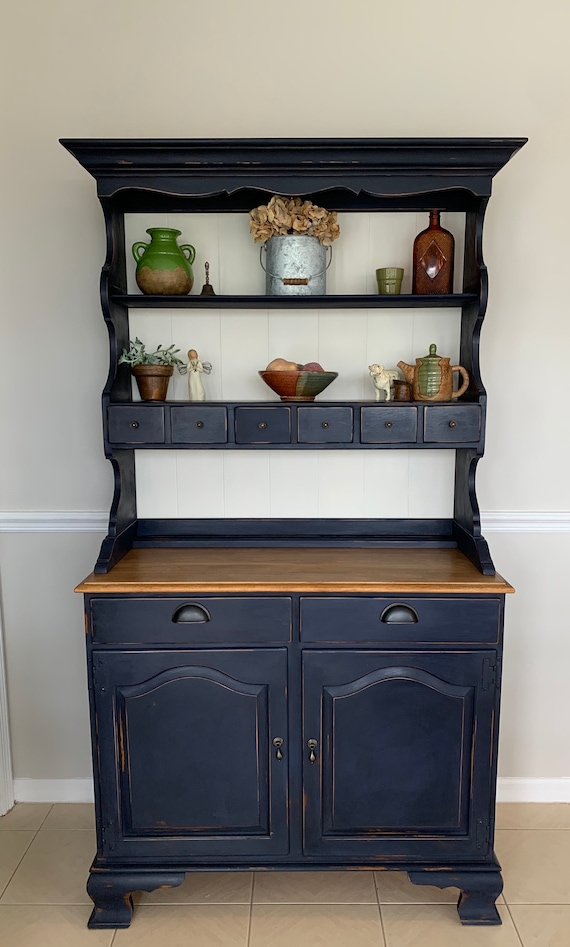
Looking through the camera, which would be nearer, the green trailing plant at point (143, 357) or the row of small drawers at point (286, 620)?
the row of small drawers at point (286, 620)

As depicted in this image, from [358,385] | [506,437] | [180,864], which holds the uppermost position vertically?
[358,385]

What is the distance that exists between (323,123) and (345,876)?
2426 mm

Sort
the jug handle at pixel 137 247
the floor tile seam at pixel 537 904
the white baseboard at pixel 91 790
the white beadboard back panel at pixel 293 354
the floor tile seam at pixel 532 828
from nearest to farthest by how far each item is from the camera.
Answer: the floor tile seam at pixel 537 904 < the jug handle at pixel 137 247 < the white beadboard back panel at pixel 293 354 < the floor tile seam at pixel 532 828 < the white baseboard at pixel 91 790

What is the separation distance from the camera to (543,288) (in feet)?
7.25

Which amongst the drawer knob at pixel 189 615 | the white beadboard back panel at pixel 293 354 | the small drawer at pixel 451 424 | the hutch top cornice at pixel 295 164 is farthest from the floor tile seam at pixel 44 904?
the hutch top cornice at pixel 295 164

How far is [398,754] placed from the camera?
185 centimetres

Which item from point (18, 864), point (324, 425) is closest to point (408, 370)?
point (324, 425)

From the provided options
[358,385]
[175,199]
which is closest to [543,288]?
[358,385]

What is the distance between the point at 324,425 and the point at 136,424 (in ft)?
1.86

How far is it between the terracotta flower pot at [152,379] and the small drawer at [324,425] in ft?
1.44

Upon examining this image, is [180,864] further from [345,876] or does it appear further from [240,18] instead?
[240,18]

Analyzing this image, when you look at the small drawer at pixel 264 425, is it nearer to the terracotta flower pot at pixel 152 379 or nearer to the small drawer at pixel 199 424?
the small drawer at pixel 199 424

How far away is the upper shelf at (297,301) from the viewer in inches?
77.2

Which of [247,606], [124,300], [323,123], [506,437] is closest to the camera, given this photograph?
[247,606]
